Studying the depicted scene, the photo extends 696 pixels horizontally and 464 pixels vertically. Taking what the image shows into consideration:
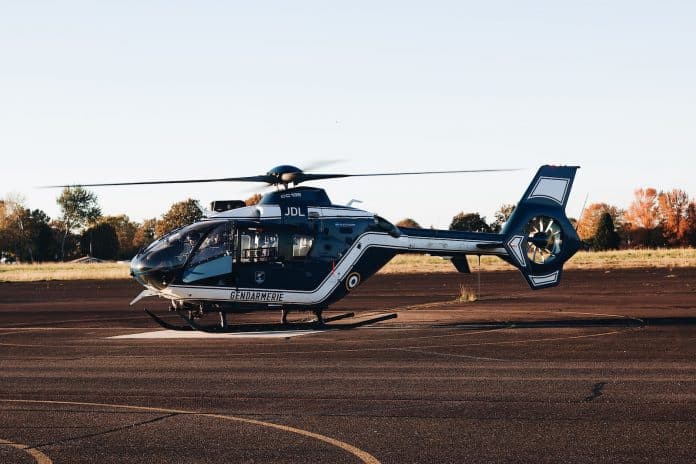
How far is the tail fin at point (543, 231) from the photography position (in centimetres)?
2626

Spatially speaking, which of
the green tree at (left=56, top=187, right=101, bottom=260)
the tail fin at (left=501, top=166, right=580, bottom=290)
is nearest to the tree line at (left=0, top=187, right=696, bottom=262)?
the green tree at (left=56, top=187, right=101, bottom=260)

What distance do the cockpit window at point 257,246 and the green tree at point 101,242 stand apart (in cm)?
11270

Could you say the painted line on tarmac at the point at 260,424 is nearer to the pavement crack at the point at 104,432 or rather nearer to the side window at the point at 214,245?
the pavement crack at the point at 104,432

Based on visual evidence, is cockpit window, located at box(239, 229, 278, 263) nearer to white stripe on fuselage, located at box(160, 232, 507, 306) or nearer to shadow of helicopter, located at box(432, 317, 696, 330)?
white stripe on fuselage, located at box(160, 232, 507, 306)

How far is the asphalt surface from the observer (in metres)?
10.0

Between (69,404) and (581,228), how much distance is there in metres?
152

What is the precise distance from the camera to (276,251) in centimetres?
2322

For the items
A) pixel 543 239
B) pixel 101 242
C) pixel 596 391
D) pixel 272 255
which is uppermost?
pixel 101 242

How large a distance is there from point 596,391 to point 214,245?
38.6 ft

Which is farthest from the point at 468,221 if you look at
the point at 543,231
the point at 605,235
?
the point at 543,231

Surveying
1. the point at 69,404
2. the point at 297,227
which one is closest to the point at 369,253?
the point at 297,227

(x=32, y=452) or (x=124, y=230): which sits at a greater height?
(x=124, y=230)

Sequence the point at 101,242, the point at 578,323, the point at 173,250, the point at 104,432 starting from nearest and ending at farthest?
1. the point at 104,432
2. the point at 173,250
3. the point at 578,323
4. the point at 101,242

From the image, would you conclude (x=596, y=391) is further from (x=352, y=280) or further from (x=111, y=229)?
(x=111, y=229)
